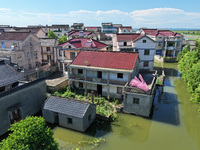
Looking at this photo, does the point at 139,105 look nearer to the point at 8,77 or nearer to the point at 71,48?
the point at 8,77

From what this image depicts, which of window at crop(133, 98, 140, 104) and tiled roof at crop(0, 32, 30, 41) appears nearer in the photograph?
window at crop(133, 98, 140, 104)

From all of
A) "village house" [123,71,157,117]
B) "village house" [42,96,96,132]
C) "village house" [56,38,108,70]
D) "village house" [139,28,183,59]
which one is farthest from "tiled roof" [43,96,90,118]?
"village house" [139,28,183,59]

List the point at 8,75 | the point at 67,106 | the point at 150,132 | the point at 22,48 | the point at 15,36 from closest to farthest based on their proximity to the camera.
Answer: the point at 67,106 < the point at 150,132 < the point at 8,75 < the point at 22,48 < the point at 15,36

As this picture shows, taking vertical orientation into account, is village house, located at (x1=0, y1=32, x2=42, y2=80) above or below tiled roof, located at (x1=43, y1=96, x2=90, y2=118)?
above

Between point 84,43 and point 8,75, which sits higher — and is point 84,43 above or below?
above

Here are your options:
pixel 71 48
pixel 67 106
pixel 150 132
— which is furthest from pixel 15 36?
pixel 150 132

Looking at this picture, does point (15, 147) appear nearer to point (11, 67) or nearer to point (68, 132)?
point (68, 132)

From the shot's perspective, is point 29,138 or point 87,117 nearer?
point 29,138

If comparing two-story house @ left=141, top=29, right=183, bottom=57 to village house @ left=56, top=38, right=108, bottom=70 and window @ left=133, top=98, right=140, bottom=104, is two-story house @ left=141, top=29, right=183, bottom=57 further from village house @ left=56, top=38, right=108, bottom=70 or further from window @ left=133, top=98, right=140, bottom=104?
window @ left=133, top=98, right=140, bottom=104

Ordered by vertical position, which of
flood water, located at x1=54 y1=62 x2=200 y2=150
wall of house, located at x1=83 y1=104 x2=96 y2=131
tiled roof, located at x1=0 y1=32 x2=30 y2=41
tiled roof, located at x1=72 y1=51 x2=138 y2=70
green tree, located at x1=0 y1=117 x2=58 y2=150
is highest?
tiled roof, located at x1=0 y1=32 x2=30 y2=41
